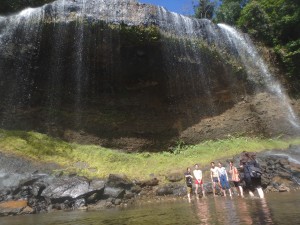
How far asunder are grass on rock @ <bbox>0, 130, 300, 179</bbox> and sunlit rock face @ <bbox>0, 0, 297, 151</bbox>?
1351 mm

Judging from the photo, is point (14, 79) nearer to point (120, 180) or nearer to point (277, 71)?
point (120, 180)

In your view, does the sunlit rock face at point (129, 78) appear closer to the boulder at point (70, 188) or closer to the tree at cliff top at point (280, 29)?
the tree at cliff top at point (280, 29)

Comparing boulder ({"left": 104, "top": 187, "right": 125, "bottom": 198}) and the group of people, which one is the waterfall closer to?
the group of people

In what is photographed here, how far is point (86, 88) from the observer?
21.5 meters

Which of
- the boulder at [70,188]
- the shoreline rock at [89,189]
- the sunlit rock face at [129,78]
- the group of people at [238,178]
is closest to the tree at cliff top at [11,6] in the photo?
the sunlit rock face at [129,78]

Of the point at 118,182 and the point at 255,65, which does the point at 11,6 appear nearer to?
the point at 118,182

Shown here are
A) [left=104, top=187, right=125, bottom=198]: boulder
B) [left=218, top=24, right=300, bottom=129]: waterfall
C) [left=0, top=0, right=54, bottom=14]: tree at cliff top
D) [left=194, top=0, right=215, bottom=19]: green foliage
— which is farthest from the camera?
[left=194, top=0, right=215, bottom=19]: green foliage

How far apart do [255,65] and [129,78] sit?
9.23 m

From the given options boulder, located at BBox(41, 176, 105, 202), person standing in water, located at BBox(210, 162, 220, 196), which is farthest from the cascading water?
boulder, located at BBox(41, 176, 105, 202)

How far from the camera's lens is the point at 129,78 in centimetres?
2198

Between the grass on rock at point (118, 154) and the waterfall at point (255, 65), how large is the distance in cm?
278

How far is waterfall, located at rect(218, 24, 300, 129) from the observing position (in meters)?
24.0

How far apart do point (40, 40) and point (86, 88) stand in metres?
3.91

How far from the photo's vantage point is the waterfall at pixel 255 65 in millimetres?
23969
